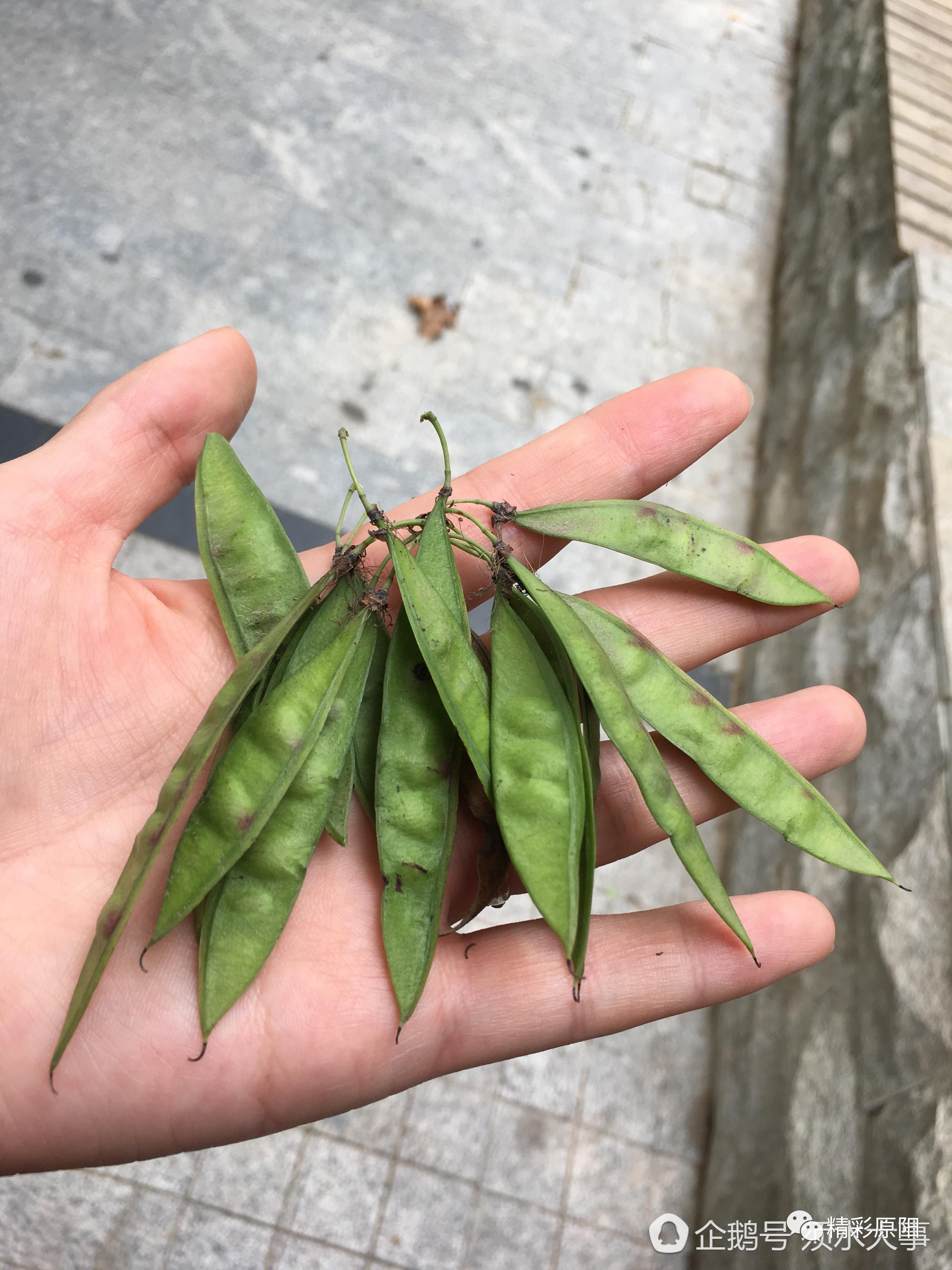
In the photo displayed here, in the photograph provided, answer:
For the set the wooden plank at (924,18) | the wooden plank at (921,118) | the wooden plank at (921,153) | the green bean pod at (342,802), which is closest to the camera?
the green bean pod at (342,802)

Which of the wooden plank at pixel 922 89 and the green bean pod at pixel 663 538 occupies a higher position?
the wooden plank at pixel 922 89

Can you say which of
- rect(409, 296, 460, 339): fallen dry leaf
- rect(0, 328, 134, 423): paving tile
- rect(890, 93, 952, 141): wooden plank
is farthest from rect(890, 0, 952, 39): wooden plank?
rect(0, 328, 134, 423): paving tile

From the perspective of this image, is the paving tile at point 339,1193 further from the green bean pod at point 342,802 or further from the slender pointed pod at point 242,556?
the slender pointed pod at point 242,556

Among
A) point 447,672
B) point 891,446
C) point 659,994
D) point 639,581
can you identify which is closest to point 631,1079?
point 659,994

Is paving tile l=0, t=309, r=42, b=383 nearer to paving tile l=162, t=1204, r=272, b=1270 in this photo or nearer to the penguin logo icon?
paving tile l=162, t=1204, r=272, b=1270

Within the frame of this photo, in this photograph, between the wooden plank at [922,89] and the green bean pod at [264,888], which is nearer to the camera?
the green bean pod at [264,888]

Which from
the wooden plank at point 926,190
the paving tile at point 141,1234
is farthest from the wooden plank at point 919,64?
the paving tile at point 141,1234
